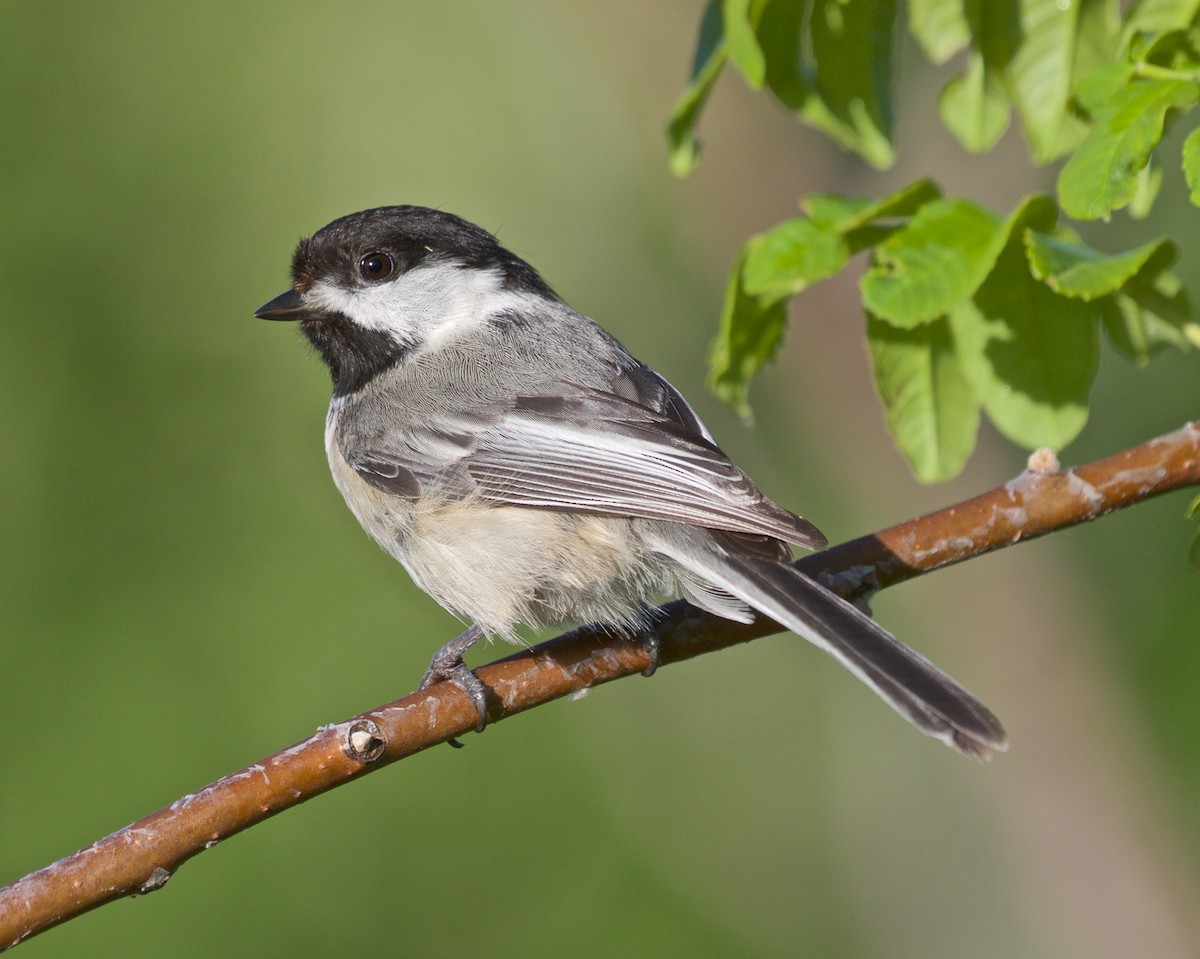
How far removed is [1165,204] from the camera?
564 cm

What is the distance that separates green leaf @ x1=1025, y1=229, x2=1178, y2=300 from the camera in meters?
1.74

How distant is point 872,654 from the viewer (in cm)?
196

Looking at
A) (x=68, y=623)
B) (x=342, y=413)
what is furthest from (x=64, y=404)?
(x=342, y=413)

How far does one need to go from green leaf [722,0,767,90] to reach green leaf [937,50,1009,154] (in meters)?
0.45

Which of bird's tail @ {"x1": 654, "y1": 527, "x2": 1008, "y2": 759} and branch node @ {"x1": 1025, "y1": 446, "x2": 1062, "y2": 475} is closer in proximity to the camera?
bird's tail @ {"x1": 654, "y1": 527, "x2": 1008, "y2": 759}

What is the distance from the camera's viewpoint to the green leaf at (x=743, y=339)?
6.95 ft

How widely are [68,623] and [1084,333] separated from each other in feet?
15.4

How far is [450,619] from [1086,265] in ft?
14.6

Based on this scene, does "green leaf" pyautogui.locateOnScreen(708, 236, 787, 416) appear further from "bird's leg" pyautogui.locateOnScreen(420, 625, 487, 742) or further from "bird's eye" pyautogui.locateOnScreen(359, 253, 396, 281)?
"bird's eye" pyautogui.locateOnScreen(359, 253, 396, 281)

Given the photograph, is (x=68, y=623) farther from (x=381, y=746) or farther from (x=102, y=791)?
(x=381, y=746)

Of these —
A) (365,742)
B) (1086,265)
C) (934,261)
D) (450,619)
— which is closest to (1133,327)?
(1086,265)

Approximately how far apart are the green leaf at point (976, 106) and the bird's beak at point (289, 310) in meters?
1.59

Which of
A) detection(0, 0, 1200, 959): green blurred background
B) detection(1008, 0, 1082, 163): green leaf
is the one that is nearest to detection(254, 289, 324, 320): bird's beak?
detection(1008, 0, 1082, 163): green leaf

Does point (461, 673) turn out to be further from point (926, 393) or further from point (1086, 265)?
point (1086, 265)
